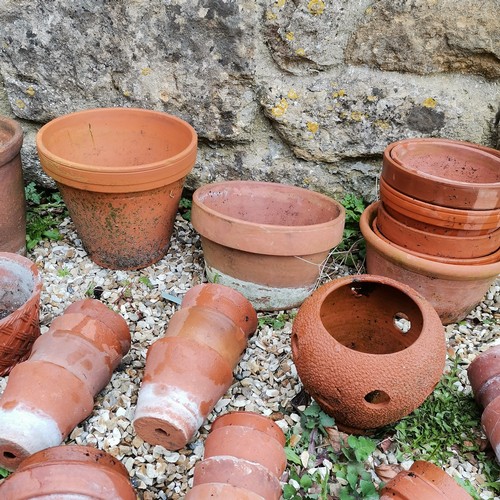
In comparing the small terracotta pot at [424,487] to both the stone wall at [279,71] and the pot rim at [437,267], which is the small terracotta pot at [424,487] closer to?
the pot rim at [437,267]

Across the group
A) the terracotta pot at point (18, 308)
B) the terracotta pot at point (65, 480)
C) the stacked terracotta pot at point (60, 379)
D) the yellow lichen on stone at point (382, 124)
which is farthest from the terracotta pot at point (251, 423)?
the yellow lichen on stone at point (382, 124)

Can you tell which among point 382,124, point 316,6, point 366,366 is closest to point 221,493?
point 366,366

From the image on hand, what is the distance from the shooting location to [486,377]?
1878mm

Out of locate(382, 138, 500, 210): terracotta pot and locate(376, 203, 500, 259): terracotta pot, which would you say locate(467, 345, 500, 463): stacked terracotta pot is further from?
locate(382, 138, 500, 210): terracotta pot

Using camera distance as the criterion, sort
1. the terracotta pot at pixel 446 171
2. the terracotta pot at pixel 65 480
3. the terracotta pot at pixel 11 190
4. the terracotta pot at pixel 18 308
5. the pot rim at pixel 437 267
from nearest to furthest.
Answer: the terracotta pot at pixel 65 480 → the terracotta pot at pixel 18 308 → the terracotta pot at pixel 446 171 → the pot rim at pixel 437 267 → the terracotta pot at pixel 11 190

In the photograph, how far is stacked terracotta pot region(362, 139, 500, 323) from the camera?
207 centimetres

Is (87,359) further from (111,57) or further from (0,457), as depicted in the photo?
(111,57)

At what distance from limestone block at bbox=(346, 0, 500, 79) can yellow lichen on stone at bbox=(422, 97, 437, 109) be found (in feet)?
0.40

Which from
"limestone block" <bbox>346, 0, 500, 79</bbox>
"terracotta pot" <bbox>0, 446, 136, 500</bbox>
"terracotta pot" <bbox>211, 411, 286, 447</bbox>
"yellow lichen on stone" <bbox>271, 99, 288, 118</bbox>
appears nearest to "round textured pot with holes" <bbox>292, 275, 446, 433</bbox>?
"terracotta pot" <bbox>211, 411, 286, 447</bbox>

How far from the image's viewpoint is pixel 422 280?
2.21m

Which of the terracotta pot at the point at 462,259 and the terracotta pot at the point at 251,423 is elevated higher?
the terracotta pot at the point at 462,259

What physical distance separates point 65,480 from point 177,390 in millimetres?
417

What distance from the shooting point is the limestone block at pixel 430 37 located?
224 cm

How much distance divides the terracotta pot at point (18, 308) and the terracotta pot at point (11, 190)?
0.34 metres
